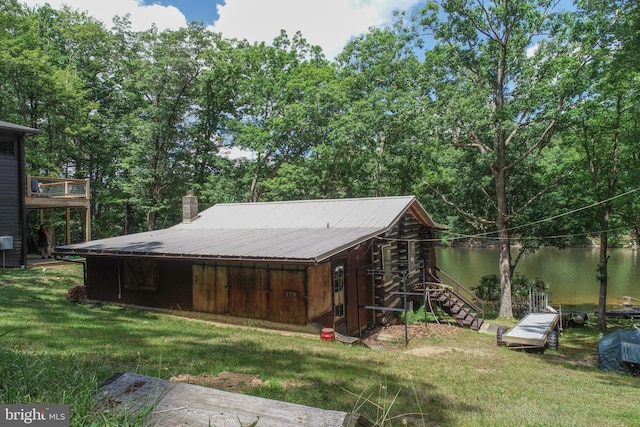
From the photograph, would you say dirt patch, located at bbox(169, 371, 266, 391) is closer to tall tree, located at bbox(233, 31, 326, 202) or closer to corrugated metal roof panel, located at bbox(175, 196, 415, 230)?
corrugated metal roof panel, located at bbox(175, 196, 415, 230)

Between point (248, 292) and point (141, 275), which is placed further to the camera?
point (141, 275)

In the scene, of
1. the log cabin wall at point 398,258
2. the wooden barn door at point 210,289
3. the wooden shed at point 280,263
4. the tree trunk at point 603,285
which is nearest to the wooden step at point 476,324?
the log cabin wall at point 398,258

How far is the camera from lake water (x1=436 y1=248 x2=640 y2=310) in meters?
29.5

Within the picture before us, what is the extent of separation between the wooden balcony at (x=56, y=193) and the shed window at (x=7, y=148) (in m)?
1.42

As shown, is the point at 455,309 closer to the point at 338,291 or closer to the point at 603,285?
the point at 338,291

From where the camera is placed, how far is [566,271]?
129 ft

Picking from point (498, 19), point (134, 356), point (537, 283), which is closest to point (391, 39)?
point (498, 19)

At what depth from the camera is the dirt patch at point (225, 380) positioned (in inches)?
204

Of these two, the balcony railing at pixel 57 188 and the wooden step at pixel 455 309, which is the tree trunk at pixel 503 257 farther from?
the balcony railing at pixel 57 188

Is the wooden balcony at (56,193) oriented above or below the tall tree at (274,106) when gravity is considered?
below

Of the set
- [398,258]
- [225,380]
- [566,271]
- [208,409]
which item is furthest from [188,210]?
[566,271]

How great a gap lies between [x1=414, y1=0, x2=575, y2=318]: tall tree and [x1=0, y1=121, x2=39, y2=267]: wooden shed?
21024 millimetres

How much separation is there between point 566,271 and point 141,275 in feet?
132

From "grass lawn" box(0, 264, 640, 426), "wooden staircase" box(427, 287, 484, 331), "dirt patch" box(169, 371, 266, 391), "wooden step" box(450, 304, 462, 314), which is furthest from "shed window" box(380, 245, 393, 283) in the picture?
"dirt patch" box(169, 371, 266, 391)
